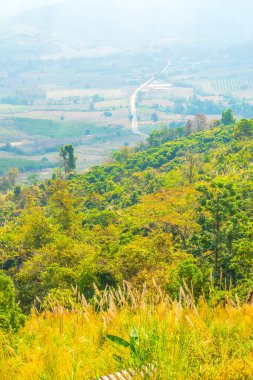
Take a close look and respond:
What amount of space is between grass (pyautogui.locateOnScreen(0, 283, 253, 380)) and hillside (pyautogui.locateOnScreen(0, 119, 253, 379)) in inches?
0.6

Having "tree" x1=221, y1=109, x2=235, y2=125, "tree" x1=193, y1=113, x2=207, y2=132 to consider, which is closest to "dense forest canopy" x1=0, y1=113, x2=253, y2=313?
"tree" x1=221, y1=109, x2=235, y2=125

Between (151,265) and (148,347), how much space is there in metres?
10.4

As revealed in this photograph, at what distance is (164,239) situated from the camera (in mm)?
15844

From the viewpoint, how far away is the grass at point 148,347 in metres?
3.14

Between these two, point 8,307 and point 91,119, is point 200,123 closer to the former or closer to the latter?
point 8,307

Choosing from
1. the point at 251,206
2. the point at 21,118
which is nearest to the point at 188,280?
the point at 251,206

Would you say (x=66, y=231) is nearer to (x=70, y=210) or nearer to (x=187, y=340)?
(x=70, y=210)

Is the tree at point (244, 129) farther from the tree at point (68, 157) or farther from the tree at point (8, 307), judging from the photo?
the tree at point (8, 307)

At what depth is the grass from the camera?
3141 mm

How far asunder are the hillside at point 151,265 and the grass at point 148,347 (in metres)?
0.01

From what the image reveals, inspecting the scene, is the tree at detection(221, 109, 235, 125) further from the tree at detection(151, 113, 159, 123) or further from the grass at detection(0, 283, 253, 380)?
the tree at detection(151, 113, 159, 123)

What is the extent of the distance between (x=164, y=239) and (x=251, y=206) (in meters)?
3.88

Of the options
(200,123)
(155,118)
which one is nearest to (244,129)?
(200,123)

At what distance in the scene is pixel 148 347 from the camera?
128 inches
